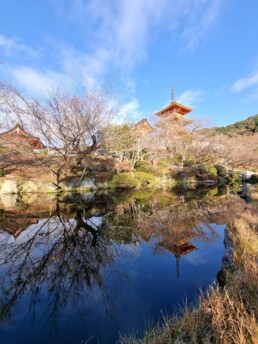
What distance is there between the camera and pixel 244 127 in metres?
52.6

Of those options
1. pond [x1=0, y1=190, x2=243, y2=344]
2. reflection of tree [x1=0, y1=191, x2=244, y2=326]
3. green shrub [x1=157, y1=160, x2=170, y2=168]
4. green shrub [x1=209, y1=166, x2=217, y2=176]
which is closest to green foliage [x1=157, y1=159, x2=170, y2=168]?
green shrub [x1=157, y1=160, x2=170, y2=168]

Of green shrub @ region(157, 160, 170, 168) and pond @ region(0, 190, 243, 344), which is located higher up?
green shrub @ region(157, 160, 170, 168)

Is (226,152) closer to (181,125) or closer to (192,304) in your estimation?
(181,125)

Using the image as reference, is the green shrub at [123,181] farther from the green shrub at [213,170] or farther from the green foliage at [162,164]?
the green shrub at [213,170]

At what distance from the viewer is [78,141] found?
15188mm

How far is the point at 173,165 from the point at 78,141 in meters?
14.7

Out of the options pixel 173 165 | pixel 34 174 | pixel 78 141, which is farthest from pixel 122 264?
pixel 173 165

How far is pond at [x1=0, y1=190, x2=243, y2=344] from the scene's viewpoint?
2.99m

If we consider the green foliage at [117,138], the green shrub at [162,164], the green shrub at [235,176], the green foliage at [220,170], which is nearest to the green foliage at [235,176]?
the green shrub at [235,176]

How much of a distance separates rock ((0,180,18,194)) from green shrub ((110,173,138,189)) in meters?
7.42

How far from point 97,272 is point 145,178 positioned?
668 inches

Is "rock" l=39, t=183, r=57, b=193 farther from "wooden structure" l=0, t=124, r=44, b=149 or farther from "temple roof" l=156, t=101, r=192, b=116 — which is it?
"temple roof" l=156, t=101, r=192, b=116

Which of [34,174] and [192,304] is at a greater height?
[34,174]

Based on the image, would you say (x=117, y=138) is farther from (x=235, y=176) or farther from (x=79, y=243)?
(x=235, y=176)
